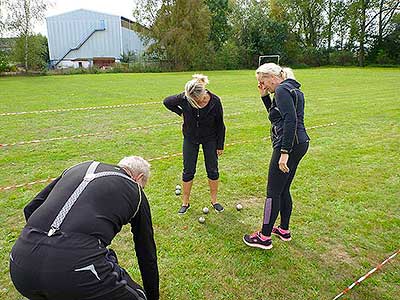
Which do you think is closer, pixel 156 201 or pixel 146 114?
pixel 156 201

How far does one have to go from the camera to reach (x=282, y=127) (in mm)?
2742

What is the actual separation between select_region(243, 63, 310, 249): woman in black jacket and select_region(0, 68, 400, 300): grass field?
548mm

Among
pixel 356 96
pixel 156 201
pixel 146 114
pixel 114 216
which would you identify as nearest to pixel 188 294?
pixel 114 216

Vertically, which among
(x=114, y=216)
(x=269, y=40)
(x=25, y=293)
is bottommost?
(x=25, y=293)

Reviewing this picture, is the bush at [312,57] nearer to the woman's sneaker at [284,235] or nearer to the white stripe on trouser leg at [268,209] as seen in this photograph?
the woman's sneaker at [284,235]

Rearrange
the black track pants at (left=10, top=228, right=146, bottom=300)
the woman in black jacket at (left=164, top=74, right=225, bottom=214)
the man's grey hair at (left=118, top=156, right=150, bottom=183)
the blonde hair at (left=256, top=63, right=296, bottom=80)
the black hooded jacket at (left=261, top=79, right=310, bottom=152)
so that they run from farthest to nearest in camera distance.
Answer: the woman in black jacket at (left=164, top=74, right=225, bottom=214), the blonde hair at (left=256, top=63, right=296, bottom=80), the black hooded jacket at (left=261, top=79, right=310, bottom=152), the man's grey hair at (left=118, top=156, right=150, bottom=183), the black track pants at (left=10, top=228, right=146, bottom=300)

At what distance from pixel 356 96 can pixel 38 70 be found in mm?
27868

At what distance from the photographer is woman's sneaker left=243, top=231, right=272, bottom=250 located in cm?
318

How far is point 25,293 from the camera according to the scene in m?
1.70

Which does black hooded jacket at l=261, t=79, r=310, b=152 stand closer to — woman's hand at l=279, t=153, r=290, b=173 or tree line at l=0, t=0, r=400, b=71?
woman's hand at l=279, t=153, r=290, b=173

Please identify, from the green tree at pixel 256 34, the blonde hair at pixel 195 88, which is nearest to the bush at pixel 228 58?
the green tree at pixel 256 34

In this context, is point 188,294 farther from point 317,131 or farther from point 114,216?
point 317,131

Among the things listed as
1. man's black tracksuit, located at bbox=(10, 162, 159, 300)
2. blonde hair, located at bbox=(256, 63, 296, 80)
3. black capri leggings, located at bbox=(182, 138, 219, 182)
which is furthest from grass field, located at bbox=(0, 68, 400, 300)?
blonde hair, located at bbox=(256, 63, 296, 80)

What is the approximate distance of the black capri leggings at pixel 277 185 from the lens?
2812mm
